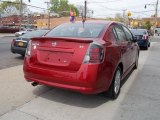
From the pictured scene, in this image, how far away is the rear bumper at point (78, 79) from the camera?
4.37m

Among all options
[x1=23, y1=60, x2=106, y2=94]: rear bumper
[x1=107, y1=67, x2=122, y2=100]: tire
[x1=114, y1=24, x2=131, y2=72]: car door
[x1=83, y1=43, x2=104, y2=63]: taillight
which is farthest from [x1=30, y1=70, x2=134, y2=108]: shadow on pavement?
[x1=114, y1=24, x2=131, y2=72]: car door

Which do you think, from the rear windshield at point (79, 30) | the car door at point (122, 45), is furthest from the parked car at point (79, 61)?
the car door at point (122, 45)

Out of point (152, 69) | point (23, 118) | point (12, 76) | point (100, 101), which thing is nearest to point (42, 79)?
point (23, 118)

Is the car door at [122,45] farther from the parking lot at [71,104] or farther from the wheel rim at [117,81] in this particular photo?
the parking lot at [71,104]

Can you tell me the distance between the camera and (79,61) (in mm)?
4430

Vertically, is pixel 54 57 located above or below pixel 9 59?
above

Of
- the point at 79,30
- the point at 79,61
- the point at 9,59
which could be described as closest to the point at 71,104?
the point at 79,61

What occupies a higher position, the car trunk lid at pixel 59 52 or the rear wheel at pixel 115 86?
the car trunk lid at pixel 59 52

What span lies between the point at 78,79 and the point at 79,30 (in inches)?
57.7

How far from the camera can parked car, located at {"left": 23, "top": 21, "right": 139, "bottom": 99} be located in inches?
174

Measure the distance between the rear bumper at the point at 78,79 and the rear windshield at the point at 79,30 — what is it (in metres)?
1.00

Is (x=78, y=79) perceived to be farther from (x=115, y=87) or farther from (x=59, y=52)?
(x=115, y=87)

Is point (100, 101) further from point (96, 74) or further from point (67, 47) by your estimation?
point (67, 47)

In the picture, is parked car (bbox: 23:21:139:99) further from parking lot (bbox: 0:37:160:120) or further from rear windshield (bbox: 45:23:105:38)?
parking lot (bbox: 0:37:160:120)
